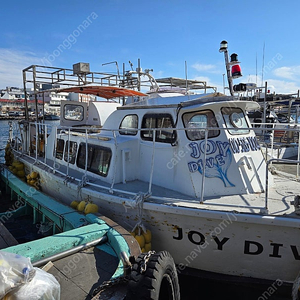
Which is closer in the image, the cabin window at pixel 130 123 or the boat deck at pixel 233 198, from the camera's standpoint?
the boat deck at pixel 233 198

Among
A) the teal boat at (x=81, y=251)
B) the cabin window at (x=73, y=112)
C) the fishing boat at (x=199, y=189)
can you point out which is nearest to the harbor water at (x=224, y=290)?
the fishing boat at (x=199, y=189)

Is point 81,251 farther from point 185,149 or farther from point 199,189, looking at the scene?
point 185,149

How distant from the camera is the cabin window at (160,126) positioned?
5273 mm

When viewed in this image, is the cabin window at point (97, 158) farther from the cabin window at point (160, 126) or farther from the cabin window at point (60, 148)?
the cabin window at point (60, 148)

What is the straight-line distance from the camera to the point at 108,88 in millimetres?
8305

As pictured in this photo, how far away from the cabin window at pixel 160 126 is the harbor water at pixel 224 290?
2625mm

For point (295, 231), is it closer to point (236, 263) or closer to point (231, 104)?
point (236, 263)

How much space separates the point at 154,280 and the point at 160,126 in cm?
317

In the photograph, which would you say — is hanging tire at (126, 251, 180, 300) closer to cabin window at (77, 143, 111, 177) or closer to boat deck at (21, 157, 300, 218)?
boat deck at (21, 157, 300, 218)

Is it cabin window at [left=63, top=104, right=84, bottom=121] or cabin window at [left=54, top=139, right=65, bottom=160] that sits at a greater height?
cabin window at [left=63, top=104, right=84, bottom=121]

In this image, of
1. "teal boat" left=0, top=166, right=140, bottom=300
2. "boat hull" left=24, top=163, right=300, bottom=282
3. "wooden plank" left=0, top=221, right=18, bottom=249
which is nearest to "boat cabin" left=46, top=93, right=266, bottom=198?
"boat hull" left=24, top=163, right=300, bottom=282

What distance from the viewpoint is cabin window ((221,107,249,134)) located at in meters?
5.40

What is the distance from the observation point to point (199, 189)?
15.8 feet

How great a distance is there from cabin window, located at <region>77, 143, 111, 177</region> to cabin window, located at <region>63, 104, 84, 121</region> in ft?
10.4
